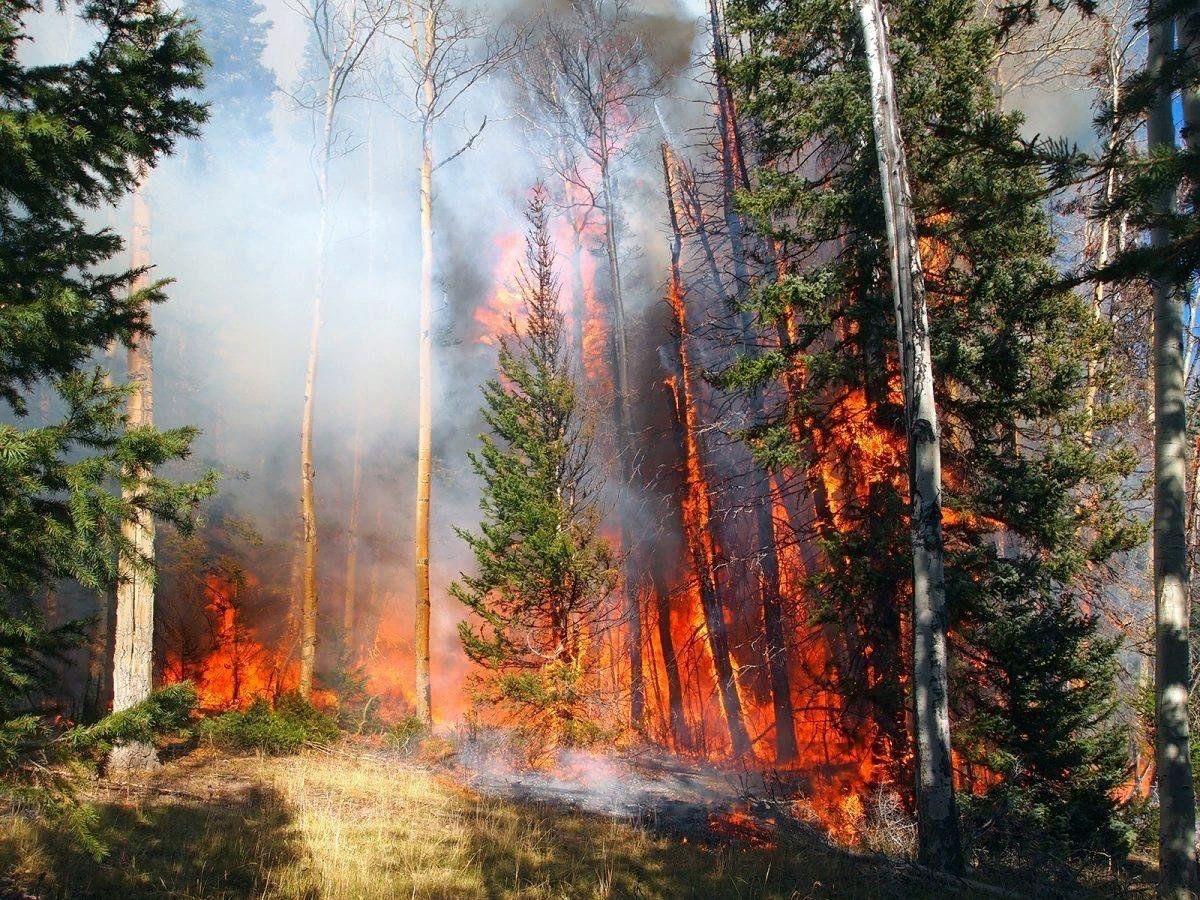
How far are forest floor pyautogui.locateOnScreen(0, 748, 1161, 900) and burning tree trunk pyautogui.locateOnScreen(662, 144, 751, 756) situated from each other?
6380 mm

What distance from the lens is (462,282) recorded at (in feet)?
106

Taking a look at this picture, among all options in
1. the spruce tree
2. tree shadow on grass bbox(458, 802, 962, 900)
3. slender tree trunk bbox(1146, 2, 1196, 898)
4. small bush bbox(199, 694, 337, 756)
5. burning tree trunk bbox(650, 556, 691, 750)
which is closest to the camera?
tree shadow on grass bbox(458, 802, 962, 900)

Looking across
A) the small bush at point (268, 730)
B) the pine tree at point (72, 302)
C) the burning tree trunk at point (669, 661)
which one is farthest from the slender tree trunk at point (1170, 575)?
the burning tree trunk at point (669, 661)

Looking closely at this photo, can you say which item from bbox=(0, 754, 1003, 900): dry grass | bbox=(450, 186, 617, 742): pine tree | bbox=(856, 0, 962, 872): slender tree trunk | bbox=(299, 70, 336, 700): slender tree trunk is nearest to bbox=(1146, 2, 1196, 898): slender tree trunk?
bbox=(856, 0, 962, 872): slender tree trunk

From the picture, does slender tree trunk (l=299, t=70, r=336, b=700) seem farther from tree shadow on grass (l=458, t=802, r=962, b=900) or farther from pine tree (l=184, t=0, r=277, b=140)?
pine tree (l=184, t=0, r=277, b=140)

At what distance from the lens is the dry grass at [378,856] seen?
5.53 metres

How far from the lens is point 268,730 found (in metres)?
12.3

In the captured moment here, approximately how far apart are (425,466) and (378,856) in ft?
30.8

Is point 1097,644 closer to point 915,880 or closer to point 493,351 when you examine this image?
point 915,880

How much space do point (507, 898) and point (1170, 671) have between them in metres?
6.74

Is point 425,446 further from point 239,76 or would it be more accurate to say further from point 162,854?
point 239,76

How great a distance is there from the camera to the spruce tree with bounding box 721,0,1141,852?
893 cm

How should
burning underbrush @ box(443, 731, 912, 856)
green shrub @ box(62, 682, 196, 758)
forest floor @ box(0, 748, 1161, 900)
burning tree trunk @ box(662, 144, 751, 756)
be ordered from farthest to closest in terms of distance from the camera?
burning tree trunk @ box(662, 144, 751, 756) → burning underbrush @ box(443, 731, 912, 856) → forest floor @ box(0, 748, 1161, 900) → green shrub @ box(62, 682, 196, 758)

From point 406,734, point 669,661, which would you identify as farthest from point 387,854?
point 669,661
